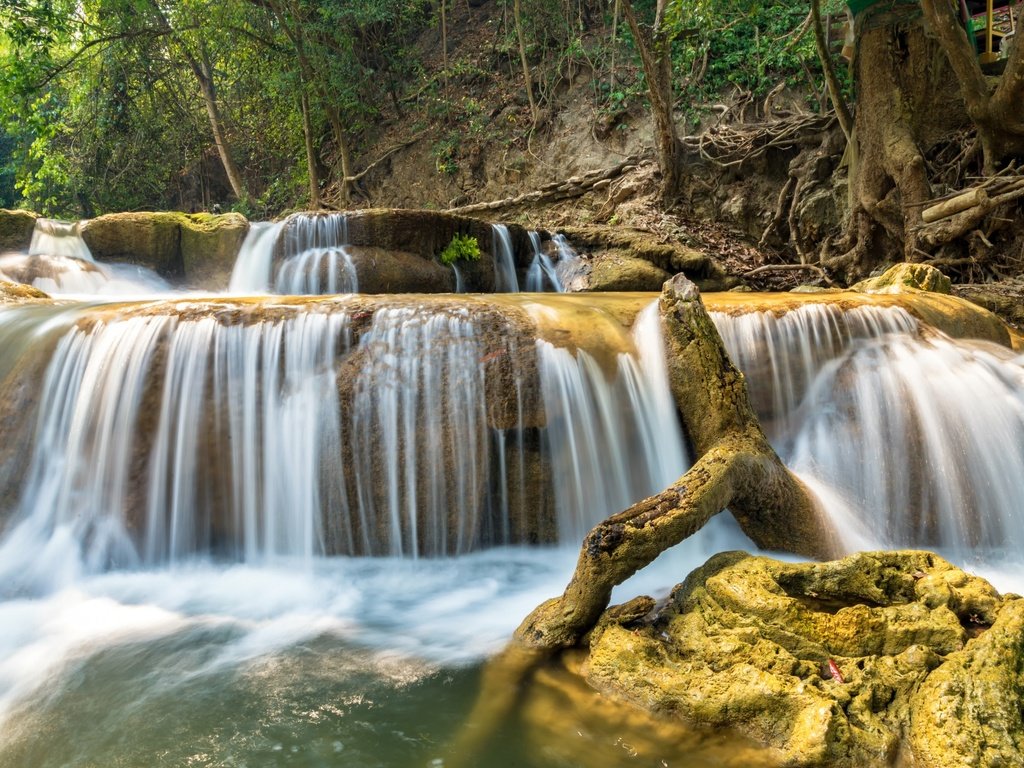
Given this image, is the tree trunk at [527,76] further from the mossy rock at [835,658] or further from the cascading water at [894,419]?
the mossy rock at [835,658]

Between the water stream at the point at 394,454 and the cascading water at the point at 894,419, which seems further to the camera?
the cascading water at the point at 894,419

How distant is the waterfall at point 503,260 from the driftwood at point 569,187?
4.23 meters

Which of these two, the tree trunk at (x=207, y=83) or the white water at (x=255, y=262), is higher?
the tree trunk at (x=207, y=83)

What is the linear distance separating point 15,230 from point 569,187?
913 cm

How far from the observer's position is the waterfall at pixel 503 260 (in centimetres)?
932

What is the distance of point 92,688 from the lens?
2.90m

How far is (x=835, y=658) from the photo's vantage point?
2.40m

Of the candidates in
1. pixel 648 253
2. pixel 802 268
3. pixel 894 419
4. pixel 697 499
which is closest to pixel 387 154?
pixel 648 253

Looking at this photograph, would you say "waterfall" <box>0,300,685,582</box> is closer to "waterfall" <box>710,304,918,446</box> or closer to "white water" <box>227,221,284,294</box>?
"waterfall" <box>710,304,918,446</box>

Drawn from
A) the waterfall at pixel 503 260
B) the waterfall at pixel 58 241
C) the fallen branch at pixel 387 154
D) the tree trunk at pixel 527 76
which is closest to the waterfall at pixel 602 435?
the waterfall at pixel 503 260

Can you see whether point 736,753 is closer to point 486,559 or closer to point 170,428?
point 486,559

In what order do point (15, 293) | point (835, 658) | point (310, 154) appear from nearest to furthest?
1. point (835, 658)
2. point (15, 293)
3. point (310, 154)

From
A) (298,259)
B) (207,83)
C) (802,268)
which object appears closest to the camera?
(298,259)

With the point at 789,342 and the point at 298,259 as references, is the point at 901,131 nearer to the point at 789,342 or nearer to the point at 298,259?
the point at 789,342
